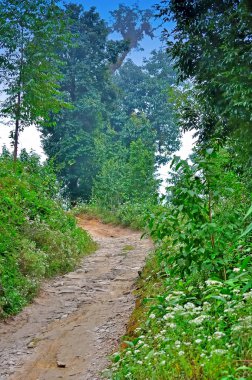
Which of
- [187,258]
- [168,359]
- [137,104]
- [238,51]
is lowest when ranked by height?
[168,359]

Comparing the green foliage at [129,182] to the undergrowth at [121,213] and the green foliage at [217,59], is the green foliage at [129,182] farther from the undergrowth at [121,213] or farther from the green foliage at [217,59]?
the green foliage at [217,59]

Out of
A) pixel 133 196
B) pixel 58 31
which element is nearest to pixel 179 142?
pixel 133 196

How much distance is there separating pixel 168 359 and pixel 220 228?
6.30ft

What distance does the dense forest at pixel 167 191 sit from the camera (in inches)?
173

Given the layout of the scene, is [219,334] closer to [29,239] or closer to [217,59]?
[29,239]

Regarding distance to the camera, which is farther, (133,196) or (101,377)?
(133,196)

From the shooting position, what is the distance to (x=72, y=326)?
747 centimetres

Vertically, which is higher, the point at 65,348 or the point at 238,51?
the point at 238,51

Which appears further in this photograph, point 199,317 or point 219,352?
point 199,317

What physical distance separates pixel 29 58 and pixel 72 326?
48.8ft

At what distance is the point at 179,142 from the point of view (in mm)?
42312

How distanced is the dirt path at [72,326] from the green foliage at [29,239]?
424 mm

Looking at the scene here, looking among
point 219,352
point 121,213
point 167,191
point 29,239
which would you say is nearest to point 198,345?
point 219,352

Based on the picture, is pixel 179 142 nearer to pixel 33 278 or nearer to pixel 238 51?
pixel 238 51
